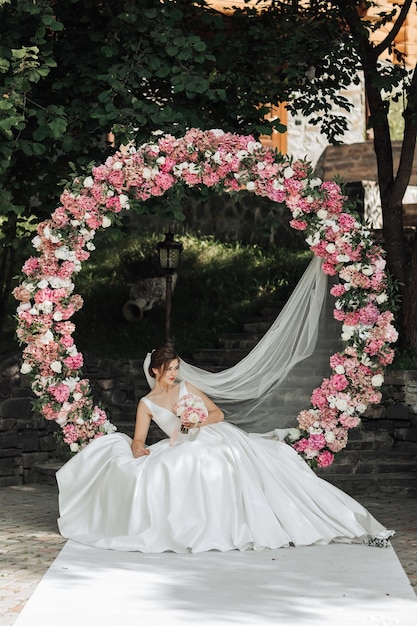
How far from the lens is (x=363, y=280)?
30.1 feet

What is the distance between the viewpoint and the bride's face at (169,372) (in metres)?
8.49

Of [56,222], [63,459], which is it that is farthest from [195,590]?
[63,459]

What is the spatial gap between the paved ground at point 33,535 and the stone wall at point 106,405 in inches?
18.5

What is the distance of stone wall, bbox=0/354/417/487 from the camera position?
12.1 meters

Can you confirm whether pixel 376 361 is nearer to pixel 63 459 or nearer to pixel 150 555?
pixel 150 555

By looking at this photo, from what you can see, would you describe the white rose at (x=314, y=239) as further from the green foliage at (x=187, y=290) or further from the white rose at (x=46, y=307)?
the green foliage at (x=187, y=290)

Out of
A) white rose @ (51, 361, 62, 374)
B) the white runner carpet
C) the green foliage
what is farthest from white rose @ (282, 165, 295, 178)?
the green foliage

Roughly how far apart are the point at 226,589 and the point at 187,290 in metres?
10.8

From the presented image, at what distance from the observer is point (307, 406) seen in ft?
30.6

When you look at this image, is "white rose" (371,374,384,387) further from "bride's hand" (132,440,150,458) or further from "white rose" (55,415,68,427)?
"white rose" (55,415,68,427)

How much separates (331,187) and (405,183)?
4.53m

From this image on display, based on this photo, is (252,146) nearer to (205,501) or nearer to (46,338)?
(46,338)

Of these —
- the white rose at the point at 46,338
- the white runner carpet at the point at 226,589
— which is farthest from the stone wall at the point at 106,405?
the white runner carpet at the point at 226,589

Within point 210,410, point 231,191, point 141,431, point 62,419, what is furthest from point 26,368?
point 231,191
